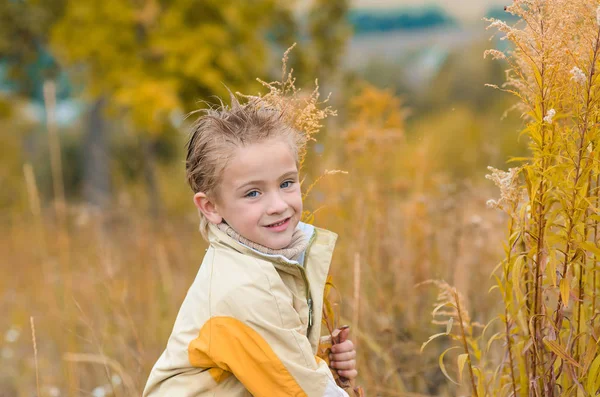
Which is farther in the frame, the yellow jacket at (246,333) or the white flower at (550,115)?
the yellow jacket at (246,333)

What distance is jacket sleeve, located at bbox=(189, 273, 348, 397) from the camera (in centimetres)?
169

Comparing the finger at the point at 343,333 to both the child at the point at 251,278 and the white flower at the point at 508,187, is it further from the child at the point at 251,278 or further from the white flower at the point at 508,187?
the white flower at the point at 508,187

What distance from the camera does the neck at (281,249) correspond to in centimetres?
189

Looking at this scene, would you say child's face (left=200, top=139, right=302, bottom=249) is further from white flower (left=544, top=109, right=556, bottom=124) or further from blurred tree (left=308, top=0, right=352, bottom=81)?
blurred tree (left=308, top=0, right=352, bottom=81)

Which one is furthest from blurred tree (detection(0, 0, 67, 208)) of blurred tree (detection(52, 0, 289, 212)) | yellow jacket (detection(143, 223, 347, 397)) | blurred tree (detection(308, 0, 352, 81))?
yellow jacket (detection(143, 223, 347, 397))

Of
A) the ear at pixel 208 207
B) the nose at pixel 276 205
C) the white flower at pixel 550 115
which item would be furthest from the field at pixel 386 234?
the ear at pixel 208 207

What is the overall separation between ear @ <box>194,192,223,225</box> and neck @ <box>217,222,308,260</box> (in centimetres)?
2

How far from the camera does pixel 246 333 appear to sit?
1.70m

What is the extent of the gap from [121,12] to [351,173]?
5.95m

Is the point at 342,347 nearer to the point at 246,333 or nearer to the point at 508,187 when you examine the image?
the point at 246,333

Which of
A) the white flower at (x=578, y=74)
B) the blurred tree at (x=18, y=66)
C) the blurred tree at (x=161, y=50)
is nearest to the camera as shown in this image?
the white flower at (x=578, y=74)

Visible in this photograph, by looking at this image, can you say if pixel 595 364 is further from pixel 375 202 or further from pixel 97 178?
pixel 97 178

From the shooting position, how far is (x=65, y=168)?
16219 millimetres

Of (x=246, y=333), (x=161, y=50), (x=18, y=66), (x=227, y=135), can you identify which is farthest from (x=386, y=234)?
(x=18, y=66)
